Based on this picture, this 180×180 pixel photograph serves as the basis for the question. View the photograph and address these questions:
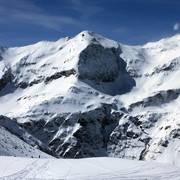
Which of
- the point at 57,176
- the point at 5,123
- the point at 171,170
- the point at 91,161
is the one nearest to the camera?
the point at 57,176

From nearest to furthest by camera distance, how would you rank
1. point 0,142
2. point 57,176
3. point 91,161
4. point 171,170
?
point 57,176, point 171,170, point 91,161, point 0,142

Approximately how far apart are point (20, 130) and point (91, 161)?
107 meters

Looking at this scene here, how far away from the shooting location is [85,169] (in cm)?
3709

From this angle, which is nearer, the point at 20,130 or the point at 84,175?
the point at 84,175

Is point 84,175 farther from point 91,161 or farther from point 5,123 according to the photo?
point 5,123

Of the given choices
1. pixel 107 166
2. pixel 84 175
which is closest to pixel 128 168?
pixel 107 166

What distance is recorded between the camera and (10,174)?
116ft

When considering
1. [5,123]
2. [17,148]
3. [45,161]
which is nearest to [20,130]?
[5,123]

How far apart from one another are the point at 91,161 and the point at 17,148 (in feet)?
106

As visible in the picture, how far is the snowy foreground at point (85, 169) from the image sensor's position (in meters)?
35.1

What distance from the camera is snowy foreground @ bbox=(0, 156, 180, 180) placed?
35.1 meters

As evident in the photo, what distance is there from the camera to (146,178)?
35219 millimetres

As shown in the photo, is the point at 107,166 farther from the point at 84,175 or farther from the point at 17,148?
the point at 17,148

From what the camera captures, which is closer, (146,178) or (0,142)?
(146,178)
